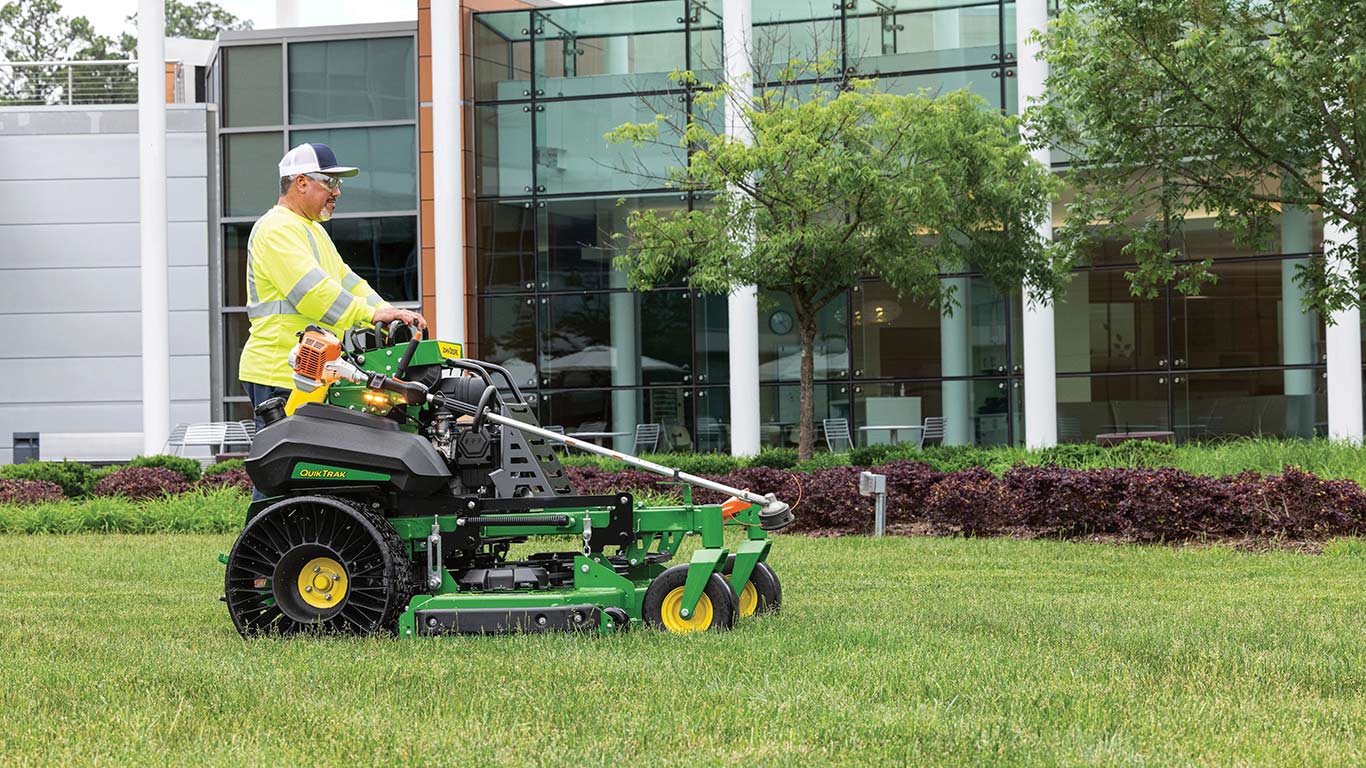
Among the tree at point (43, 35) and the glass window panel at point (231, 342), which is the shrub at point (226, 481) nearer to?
the glass window panel at point (231, 342)

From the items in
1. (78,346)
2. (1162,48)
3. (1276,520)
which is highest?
(1162,48)

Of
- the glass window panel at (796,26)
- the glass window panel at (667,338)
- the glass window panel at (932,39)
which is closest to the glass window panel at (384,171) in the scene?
the glass window panel at (667,338)

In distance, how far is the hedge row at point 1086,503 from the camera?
1143cm

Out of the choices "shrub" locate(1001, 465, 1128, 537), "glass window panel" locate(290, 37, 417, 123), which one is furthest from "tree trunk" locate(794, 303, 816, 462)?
"glass window panel" locate(290, 37, 417, 123)

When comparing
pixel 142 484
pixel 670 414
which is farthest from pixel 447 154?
pixel 142 484

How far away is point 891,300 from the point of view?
2484 centimetres

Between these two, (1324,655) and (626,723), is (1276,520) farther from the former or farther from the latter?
(626,723)

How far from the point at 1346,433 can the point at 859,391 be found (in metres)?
7.21

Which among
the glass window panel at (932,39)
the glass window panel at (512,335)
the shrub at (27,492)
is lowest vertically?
the shrub at (27,492)

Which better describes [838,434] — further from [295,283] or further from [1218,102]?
[295,283]

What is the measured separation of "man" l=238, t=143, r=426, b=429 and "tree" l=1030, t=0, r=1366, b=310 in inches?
283

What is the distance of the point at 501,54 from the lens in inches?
1032

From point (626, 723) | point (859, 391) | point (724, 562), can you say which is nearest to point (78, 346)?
point (859, 391)

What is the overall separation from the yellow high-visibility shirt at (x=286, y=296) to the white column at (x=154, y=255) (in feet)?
65.3
